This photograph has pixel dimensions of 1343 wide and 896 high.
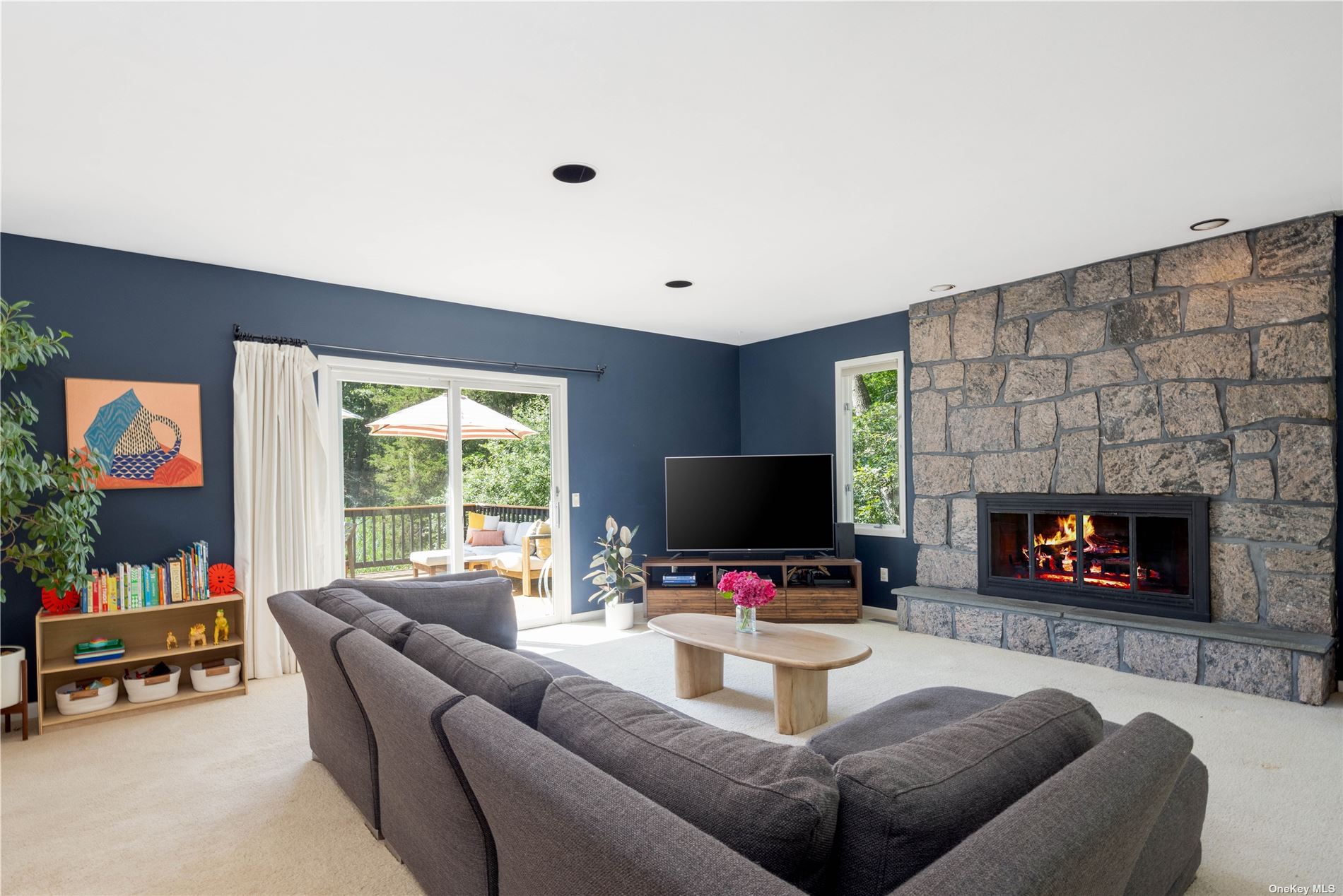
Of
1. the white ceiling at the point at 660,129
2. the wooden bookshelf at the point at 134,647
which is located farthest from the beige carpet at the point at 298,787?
the white ceiling at the point at 660,129

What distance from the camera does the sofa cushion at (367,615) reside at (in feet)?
7.91

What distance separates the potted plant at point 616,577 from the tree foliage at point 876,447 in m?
1.95

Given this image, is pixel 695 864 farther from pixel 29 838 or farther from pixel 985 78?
pixel 29 838

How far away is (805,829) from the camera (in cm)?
114

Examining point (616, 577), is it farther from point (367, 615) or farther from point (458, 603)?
point (367, 615)

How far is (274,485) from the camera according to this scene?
14.3 feet

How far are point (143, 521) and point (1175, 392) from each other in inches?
229

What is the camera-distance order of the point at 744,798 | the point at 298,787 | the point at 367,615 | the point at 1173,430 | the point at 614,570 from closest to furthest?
the point at 744,798
the point at 367,615
the point at 298,787
the point at 1173,430
the point at 614,570

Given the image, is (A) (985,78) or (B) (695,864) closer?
(B) (695,864)

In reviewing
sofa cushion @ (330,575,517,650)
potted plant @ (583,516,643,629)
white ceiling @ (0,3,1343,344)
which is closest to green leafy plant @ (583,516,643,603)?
potted plant @ (583,516,643,629)

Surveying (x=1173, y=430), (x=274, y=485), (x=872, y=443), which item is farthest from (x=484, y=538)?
(x=1173, y=430)

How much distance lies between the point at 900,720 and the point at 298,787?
231 cm

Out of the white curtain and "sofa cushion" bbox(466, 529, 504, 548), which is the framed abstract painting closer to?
the white curtain

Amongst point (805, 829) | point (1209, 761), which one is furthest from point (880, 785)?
point (1209, 761)
